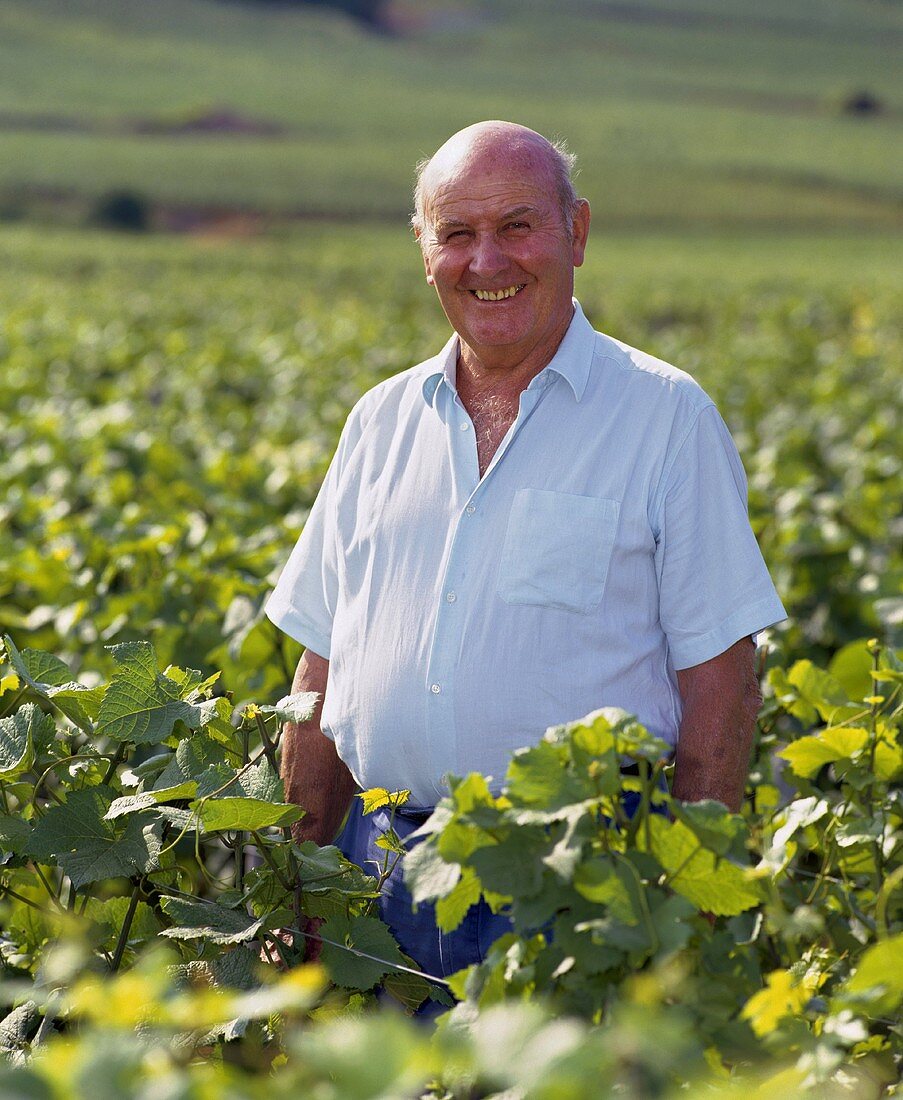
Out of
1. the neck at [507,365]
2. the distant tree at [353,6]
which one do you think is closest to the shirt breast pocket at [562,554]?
the neck at [507,365]

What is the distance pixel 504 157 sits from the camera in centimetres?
240

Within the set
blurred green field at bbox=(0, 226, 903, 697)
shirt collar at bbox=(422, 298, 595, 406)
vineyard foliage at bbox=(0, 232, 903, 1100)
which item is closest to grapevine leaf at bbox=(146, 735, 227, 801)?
vineyard foliage at bbox=(0, 232, 903, 1100)

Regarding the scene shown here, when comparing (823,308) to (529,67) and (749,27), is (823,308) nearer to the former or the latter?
(529,67)

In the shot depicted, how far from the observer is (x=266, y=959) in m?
2.28

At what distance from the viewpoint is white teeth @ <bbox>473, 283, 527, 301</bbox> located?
245cm

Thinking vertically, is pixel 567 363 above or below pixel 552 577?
above

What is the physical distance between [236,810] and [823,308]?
19.0 meters

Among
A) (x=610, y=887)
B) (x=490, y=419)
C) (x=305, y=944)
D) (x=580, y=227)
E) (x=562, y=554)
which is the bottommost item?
(x=305, y=944)

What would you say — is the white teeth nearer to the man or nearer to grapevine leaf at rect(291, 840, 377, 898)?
the man

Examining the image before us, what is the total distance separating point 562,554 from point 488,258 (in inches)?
20.5

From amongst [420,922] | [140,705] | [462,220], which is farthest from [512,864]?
[462,220]

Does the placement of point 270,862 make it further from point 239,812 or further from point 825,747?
point 825,747

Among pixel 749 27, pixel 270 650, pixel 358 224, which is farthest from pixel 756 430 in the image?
pixel 749 27

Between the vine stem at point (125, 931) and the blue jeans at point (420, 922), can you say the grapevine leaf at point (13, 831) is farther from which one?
the blue jeans at point (420, 922)
